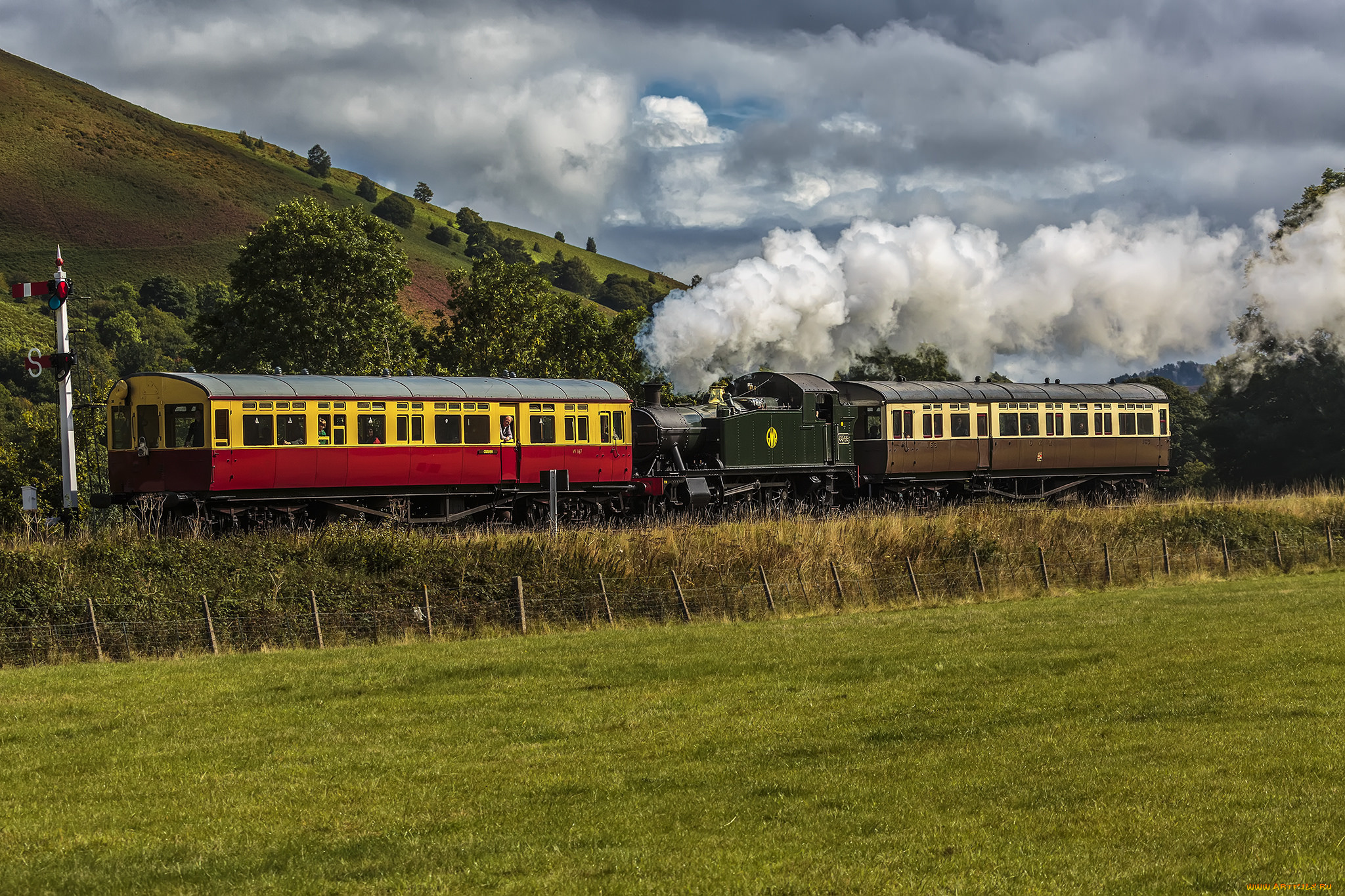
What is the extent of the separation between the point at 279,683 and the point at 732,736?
7.12 meters

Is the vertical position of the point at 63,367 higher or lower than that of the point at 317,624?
higher

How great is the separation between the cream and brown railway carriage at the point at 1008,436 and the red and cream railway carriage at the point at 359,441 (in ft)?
32.2

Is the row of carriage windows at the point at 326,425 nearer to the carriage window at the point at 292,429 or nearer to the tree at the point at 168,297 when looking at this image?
the carriage window at the point at 292,429

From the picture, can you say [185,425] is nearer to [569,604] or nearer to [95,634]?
[95,634]

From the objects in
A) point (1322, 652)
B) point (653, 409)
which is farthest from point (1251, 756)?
point (653, 409)

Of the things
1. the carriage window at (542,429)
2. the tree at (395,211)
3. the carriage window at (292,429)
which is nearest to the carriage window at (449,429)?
the carriage window at (542,429)

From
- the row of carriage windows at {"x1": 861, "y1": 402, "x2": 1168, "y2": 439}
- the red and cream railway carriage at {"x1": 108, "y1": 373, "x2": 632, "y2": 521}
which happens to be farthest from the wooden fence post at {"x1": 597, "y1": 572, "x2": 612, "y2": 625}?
the row of carriage windows at {"x1": 861, "y1": 402, "x2": 1168, "y2": 439}

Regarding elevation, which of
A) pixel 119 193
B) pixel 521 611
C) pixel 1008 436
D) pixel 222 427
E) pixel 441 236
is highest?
pixel 119 193

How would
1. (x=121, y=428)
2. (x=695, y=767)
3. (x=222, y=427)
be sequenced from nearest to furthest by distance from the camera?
(x=695, y=767)
(x=222, y=427)
(x=121, y=428)

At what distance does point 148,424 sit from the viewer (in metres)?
29.0

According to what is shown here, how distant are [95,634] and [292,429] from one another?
877 cm

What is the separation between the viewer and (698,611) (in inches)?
1021

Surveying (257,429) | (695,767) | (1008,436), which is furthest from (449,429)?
(1008,436)

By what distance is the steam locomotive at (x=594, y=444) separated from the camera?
28766 mm
